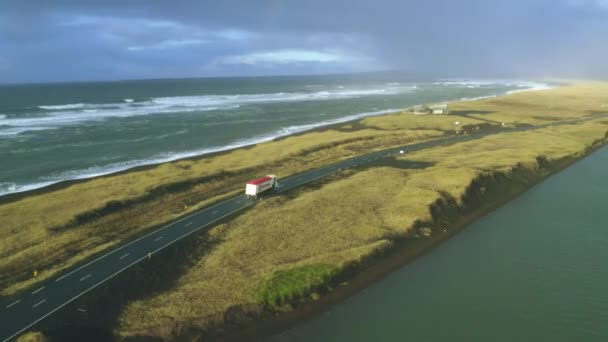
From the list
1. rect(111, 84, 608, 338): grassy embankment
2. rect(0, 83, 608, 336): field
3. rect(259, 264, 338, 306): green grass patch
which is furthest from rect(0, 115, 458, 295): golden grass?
rect(259, 264, 338, 306): green grass patch

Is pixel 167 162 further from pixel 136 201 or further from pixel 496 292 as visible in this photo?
pixel 496 292

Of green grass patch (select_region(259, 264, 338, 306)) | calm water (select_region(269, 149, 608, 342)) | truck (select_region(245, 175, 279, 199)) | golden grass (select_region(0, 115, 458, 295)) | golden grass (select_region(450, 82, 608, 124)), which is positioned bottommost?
calm water (select_region(269, 149, 608, 342))

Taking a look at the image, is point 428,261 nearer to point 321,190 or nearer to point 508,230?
point 508,230

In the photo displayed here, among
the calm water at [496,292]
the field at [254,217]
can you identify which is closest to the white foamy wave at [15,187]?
the field at [254,217]

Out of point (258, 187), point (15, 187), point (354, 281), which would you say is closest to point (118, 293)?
point (354, 281)

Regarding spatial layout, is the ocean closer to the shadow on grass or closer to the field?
the field

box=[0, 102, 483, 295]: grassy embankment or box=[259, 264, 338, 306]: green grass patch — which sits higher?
box=[0, 102, 483, 295]: grassy embankment
